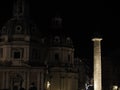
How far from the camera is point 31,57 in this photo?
66312mm

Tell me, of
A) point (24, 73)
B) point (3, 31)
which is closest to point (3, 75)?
point (24, 73)

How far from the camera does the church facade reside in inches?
2518

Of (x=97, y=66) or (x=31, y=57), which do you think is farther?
(x=31, y=57)

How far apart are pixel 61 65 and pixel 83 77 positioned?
2890 centimetres

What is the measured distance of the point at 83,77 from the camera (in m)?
101

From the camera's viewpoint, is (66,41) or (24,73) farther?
(66,41)

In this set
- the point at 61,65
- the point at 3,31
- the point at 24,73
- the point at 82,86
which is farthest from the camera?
the point at 82,86

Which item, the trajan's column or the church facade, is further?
the church facade

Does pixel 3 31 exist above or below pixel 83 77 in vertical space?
above

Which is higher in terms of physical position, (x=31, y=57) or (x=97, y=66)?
(x=31, y=57)

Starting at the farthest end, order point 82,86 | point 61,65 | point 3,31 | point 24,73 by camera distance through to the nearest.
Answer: point 82,86 → point 61,65 → point 3,31 → point 24,73

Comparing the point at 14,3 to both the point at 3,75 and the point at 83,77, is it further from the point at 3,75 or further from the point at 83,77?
the point at 83,77

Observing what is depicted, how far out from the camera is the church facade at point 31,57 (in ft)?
210

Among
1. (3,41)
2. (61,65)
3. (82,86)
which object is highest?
(3,41)
